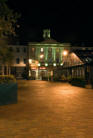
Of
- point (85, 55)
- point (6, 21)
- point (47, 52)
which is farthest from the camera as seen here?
point (47, 52)

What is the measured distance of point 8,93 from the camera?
993cm

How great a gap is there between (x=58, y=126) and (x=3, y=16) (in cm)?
637

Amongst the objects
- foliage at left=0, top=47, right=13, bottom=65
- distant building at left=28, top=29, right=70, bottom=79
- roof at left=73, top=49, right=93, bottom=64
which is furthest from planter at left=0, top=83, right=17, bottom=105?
distant building at left=28, top=29, right=70, bottom=79

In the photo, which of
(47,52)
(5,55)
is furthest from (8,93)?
(47,52)

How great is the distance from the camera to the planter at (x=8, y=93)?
966 cm

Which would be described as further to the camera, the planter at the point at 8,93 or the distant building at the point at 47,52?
the distant building at the point at 47,52

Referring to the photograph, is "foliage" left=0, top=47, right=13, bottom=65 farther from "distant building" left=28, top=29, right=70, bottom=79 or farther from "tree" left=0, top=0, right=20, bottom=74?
"distant building" left=28, top=29, right=70, bottom=79

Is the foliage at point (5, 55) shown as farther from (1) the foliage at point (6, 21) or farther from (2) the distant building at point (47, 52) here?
(2) the distant building at point (47, 52)

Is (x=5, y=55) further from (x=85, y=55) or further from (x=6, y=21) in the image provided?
(x=85, y=55)

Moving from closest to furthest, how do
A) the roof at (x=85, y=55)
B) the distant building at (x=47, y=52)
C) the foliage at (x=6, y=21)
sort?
the foliage at (x=6, y=21)
the roof at (x=85, y=55)
the distant building at (x=47, y=52)

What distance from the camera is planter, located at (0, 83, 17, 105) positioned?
9.66m

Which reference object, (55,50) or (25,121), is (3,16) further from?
(55,50)

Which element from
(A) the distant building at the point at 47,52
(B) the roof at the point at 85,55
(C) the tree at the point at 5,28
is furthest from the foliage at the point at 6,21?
(A) the distant building at the point at 47,52

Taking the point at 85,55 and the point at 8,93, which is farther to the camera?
the point at 85,55
